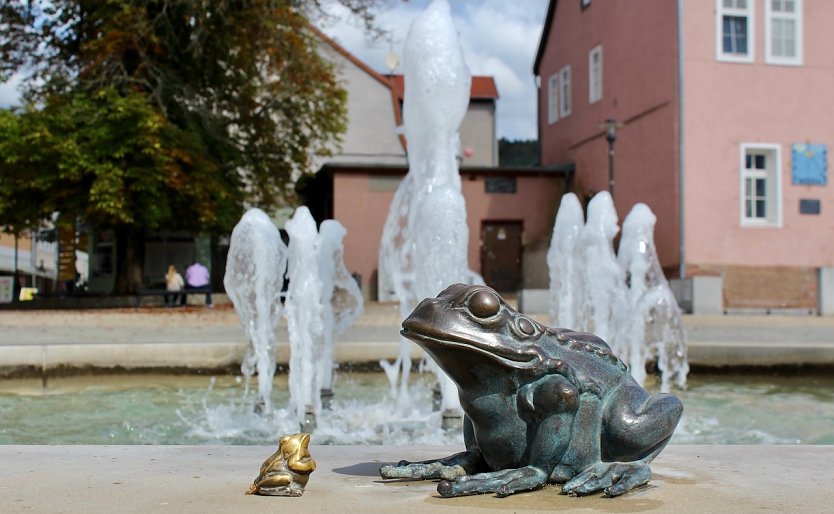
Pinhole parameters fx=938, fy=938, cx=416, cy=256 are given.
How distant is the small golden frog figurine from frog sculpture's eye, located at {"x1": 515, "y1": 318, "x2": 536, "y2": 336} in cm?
79

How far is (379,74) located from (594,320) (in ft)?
98.5

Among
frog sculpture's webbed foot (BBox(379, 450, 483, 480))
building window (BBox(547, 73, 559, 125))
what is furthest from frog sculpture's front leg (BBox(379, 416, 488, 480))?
building window (BBox(547, 73, 559, 125))

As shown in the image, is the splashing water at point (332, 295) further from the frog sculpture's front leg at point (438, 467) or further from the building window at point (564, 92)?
the building window at point (564, 92)

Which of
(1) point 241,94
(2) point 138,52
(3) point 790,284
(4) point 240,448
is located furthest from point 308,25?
(4) point 240,448

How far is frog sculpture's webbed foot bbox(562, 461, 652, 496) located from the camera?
2980mm

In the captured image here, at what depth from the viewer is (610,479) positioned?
9.94 ft

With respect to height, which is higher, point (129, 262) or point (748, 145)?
point (748, 145)

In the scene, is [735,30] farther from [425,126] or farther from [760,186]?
[425,126]

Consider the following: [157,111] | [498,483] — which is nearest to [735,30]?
[157,111]

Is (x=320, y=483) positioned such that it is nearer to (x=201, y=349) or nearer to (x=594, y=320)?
(x=201, y=349)

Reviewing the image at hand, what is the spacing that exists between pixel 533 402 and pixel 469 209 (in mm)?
25493

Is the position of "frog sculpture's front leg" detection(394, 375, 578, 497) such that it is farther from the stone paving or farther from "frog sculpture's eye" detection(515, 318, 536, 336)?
"frog sculpture's eye" detection(515, 318, 536, 336)

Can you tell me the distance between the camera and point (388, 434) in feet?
21.2

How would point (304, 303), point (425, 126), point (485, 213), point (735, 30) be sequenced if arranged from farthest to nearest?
point (485, 213) < point (735, 30) < point (425, 126) < point (304, 303)
